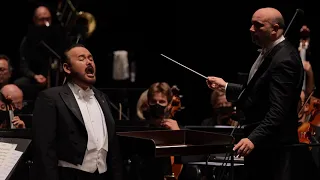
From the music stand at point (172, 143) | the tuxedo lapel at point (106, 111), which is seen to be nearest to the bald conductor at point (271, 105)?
the music stand at point (172, 143)

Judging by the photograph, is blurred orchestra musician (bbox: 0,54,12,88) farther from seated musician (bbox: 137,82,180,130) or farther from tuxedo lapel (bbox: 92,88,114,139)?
tuxedo lapel (bbox: 92,88,114,139)

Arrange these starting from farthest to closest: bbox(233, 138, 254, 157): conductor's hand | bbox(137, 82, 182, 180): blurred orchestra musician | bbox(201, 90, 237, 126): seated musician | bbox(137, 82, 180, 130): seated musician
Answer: bbox(201, 90, 237, 126): seated musician
bbox(137, 82, 180, 130): seated musician
bbox(137, 82, 182, 180): blurred orchestra musician
bbox(233, 138, 254, 157): conductor's hand

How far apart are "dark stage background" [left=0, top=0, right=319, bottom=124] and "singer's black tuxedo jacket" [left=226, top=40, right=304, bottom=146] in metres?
3.86

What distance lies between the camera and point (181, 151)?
13.4 feet

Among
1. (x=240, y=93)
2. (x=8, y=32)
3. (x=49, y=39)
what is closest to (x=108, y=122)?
(x=240, y=93)

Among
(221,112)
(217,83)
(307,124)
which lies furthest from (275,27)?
(221,112)

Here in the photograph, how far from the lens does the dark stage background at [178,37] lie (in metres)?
8.47

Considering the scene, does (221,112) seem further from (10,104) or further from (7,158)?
(7,158)

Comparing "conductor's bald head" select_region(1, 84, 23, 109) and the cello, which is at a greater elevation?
"conductor's bald head" select_region(1, 84, 23, 109)

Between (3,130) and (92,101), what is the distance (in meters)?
0.81

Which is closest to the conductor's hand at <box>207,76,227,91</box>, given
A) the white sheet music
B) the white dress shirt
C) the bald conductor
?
the bald conductor

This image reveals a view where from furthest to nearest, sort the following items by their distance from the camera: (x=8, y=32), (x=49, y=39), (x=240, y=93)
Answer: (x=8, y=32)
(x=49, y=39)
(x=240, y=93)

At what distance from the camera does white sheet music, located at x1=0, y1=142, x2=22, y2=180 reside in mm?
3643

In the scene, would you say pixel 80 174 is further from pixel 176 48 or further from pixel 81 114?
pixel 176 48
